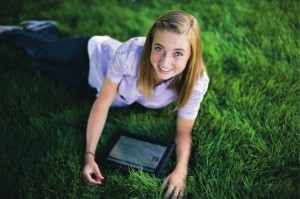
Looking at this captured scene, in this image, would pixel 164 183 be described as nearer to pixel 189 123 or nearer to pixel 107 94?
pixel 189 123

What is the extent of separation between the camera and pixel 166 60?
184 cm

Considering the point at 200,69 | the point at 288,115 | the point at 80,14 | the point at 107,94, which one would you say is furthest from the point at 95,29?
the point at 288,115

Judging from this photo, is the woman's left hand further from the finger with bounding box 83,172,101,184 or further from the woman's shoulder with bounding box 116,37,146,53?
the woman's shoulder with bounding box 116,37,146,53

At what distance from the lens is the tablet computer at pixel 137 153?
217 centimetres

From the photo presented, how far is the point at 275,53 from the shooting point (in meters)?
2.90

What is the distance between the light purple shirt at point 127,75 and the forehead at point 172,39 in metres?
0.24

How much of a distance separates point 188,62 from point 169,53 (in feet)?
0.57

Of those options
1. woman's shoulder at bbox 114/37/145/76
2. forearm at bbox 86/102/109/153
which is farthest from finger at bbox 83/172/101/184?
woman's shoulder at bbox 114/37/145/76

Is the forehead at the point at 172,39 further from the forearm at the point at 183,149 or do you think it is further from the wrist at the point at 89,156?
the wrist at the point at 89,156

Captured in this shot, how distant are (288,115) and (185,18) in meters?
1.02

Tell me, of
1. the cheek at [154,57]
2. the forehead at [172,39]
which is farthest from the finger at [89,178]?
the forehead at [172,39]

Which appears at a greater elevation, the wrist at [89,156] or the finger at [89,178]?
the wrist at [89,156]

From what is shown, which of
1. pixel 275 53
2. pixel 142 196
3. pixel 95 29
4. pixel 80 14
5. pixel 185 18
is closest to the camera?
pixel 185 18

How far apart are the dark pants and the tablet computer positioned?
1.62 feet
